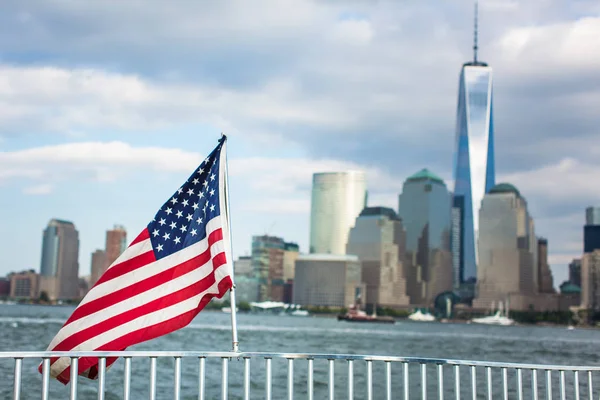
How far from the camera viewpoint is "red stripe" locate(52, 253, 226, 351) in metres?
11.2

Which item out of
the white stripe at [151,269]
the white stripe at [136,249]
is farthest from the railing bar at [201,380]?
Result: the white stripe at [136,249]

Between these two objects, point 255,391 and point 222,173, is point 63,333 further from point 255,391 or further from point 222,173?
point 255,391

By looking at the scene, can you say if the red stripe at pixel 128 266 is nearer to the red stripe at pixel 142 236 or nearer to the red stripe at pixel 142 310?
the red stripe at pixel 142 236

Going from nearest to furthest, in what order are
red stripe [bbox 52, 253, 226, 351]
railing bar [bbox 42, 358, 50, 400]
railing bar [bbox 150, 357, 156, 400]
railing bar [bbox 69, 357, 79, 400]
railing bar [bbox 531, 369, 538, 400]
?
railing bar [bbox 42, 358, 50, 400] → railing bar [bbox 69, 357, 79, 400] → railing bar [bbox 150, 357, 156, 400] → red stripe [bbox 52, 253, 226, 351] → railing bar [bbox 531, 369, 538, 400]

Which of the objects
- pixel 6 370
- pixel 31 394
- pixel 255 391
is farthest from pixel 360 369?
pixel 31 394

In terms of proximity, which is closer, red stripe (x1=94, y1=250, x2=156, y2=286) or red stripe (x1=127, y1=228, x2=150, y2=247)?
red stripe (x1=94, y1=250, x2=156, y2=286)

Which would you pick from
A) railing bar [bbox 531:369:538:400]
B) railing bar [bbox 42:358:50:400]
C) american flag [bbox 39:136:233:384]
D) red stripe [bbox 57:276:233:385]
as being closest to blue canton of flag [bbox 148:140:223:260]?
american flag [bbox 39:136:233:384]

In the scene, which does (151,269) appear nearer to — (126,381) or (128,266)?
(128,266)

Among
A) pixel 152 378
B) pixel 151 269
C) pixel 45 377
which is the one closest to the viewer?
pixel 45 377

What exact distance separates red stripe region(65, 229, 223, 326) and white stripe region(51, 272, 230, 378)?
34cm

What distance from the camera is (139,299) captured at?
1145 centimetres

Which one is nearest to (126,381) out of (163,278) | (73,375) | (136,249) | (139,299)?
(73,375)

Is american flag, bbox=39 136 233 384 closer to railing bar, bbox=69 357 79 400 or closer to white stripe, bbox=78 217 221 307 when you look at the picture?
white stripe, bbox=78 217 221 307

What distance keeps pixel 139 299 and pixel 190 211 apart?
154 cm
